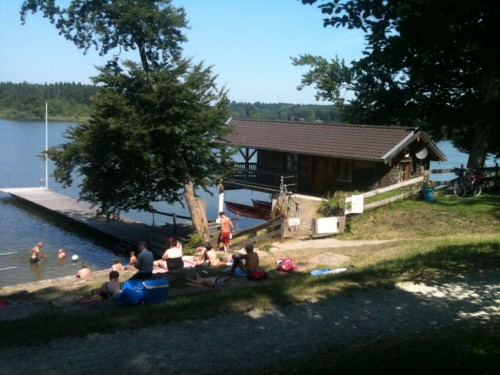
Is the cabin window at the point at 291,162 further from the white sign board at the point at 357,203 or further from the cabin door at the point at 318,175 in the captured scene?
the white sign board at the point at 357,203

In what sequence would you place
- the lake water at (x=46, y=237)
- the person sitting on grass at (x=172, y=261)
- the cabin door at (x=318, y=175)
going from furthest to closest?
the cabin door at (x=318, y=175) < the lake water at (x=46, y=237) < the person sitting on grass at (x=172, y=261)

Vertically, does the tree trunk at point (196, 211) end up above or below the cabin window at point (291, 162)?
below

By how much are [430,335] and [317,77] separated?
28262mm

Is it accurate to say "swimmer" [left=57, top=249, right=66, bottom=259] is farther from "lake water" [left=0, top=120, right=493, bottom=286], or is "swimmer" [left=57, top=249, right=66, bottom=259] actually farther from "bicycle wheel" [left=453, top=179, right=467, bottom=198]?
"bicycle wheel" [left=453, top=179, right=467, bottom=198]

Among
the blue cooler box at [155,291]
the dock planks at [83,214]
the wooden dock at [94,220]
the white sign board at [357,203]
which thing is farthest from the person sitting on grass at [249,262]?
the dock planks at [83,214]

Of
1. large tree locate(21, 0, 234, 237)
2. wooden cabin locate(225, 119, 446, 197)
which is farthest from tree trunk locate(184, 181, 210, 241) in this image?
wooden cabin locate(225, 119, 446, 197)

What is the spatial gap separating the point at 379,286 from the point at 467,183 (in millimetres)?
12757

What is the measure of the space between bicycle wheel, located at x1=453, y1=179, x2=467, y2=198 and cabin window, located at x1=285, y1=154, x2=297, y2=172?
9246 millimetres

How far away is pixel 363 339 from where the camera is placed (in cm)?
747

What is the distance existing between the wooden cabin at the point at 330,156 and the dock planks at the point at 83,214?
20.0 ft

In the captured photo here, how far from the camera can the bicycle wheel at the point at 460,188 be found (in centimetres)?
2145

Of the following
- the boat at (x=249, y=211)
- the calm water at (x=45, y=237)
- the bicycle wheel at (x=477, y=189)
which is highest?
the bicycle wheel at (x=477, y=189)

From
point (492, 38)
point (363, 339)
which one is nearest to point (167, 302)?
point (363, 339)

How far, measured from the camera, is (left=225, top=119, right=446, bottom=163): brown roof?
82.0ft
